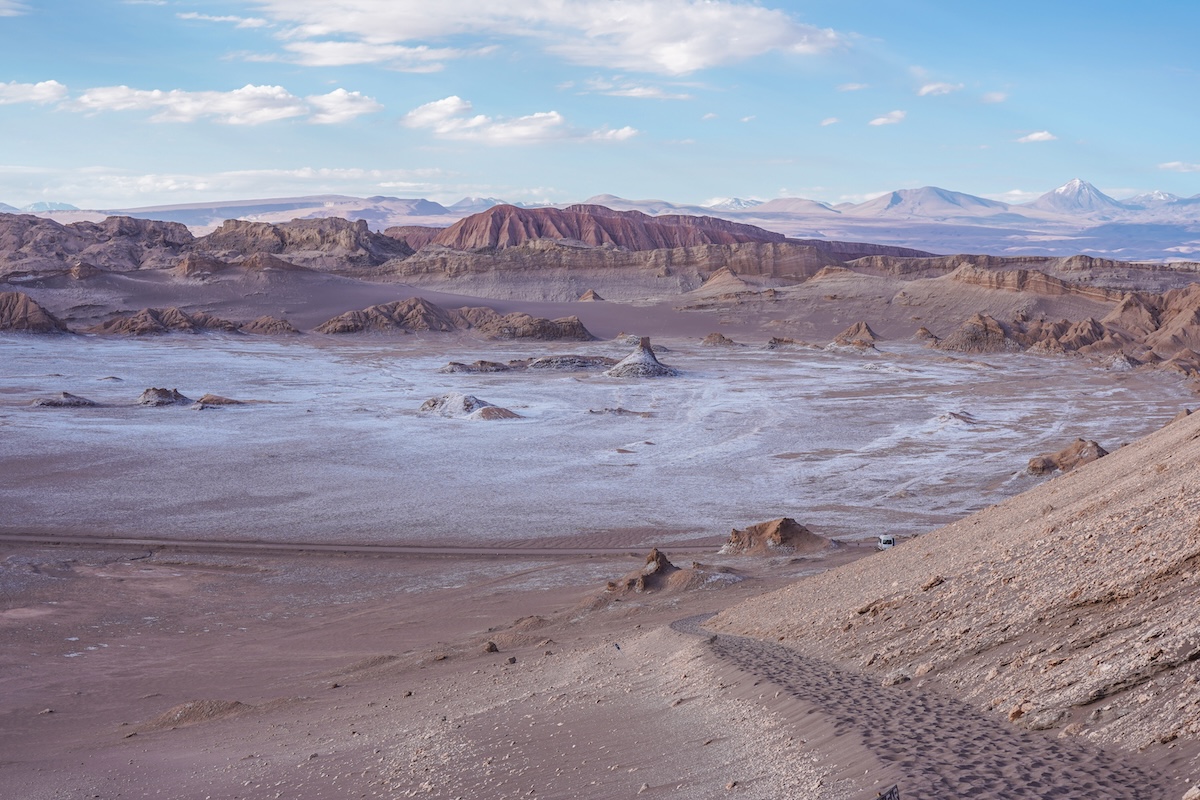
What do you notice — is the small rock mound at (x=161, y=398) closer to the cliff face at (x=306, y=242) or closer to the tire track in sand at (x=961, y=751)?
the tire track in sand at (x=961, y=751)

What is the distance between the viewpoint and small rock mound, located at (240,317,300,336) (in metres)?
49.0

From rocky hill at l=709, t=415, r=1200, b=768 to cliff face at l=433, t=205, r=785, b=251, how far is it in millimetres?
84555

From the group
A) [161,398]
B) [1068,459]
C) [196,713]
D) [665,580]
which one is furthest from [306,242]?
[196,713]

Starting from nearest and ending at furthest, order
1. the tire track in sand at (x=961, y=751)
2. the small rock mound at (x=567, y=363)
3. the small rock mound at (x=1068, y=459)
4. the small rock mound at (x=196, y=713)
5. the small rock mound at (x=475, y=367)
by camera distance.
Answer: the tire track in sand at (x=961, y=751)
the small rock mound at (x=196, y=713)
the small rock mound at (x=1068, y=459)
the small rock mound at (x=475, y=367)
the small rock mound at (x=567, y=363)

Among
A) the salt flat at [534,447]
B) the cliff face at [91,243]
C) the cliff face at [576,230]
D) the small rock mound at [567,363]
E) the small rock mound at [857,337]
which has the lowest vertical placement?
the salt flat at [534,447]

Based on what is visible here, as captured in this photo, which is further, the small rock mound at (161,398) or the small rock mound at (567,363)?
the small rock mound at (567,363)

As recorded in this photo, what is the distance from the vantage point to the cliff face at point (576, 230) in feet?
303

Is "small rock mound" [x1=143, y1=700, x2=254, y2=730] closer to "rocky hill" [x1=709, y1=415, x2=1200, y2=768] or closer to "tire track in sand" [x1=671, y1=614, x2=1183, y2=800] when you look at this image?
"rocky hill" [x1=709, y1=415, x2=1200, y2=768]

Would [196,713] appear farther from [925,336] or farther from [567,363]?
[925,336]

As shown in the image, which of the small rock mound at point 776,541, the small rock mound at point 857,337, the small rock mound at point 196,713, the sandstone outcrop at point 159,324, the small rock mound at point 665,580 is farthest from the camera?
the sandstone outcrop at point 159,324

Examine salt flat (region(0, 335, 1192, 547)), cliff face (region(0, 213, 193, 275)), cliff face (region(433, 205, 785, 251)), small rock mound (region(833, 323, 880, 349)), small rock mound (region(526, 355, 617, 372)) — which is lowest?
salt flat (region(0, 335, 1192, 547))

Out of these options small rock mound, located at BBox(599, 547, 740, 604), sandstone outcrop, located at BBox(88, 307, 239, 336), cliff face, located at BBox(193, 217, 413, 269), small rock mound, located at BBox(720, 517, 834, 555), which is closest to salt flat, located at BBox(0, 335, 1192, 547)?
small rock mound, located at BBox(720, 517, 834, 555)

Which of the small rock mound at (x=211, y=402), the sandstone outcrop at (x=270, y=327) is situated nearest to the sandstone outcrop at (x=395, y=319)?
the sandstone outcrop at (x=270, y=327)

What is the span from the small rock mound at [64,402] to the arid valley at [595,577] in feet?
0.73
